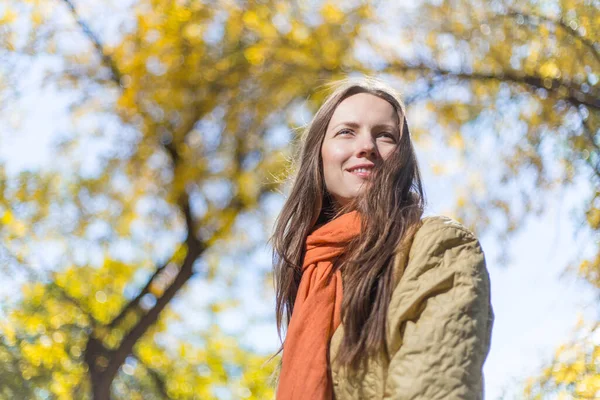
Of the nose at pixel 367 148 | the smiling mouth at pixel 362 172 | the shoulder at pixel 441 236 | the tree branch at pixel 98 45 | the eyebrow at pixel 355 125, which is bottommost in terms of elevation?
the shoulder at pixel 441 236

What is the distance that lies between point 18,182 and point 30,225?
42 cm

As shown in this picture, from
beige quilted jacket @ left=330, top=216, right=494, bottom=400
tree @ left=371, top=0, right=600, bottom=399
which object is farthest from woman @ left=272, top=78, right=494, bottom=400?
tree @ left=371, top=0, right=600, bottom=399

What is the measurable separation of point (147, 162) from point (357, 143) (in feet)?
16.6

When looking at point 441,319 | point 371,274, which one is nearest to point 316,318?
point 371,274

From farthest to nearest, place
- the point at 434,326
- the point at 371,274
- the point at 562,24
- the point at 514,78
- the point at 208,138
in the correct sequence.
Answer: the point at 208,138, the point at 514,78, the point at 562,24, the point at 371,274, the point at 434,326

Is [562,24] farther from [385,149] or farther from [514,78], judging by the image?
[385,149]

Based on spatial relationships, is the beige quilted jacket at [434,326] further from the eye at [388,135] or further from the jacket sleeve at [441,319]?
the eye at [388,135]

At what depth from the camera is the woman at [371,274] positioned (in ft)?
3.12

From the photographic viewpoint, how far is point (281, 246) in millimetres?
1304

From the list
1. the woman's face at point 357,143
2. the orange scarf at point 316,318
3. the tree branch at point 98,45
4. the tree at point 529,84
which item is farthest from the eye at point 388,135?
the tree branch at point 98,45

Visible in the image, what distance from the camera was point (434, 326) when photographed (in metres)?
0.95

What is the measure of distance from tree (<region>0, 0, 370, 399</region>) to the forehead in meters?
2.94

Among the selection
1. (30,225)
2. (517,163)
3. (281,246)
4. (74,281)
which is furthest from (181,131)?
(281,246)

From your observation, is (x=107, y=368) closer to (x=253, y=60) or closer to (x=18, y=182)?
(x=18, y=182)
